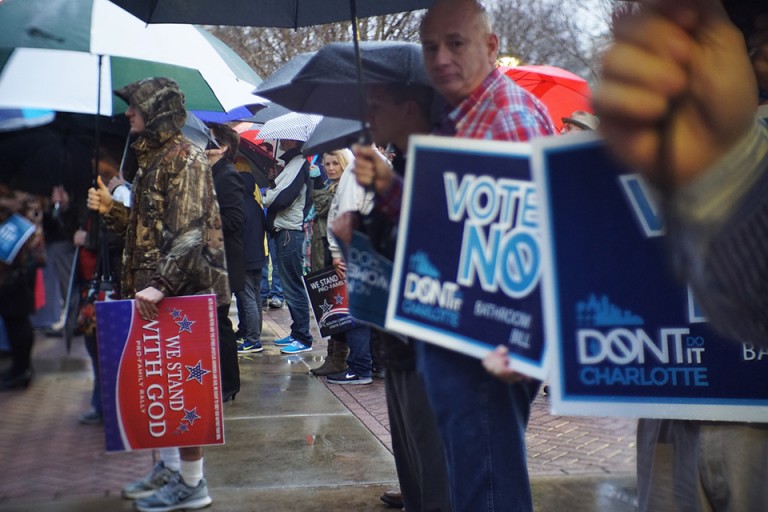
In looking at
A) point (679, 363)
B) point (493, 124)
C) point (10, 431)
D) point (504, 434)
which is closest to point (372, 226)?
Result: point (493, 124)

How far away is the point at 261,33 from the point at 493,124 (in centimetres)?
1892

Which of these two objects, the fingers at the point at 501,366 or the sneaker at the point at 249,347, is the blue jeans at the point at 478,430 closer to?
the fingers at the point at 501,366

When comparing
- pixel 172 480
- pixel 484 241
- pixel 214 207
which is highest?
pixel 214 207

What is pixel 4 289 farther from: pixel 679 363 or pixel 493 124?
pixel 679 363

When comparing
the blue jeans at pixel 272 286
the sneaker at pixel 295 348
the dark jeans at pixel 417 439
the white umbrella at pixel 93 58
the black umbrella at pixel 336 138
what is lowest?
the sneaker at pixel 295 348

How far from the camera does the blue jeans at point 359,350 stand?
788cm

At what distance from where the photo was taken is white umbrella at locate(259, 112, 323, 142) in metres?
8.28

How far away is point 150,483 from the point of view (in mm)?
4926

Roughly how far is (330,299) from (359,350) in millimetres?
812

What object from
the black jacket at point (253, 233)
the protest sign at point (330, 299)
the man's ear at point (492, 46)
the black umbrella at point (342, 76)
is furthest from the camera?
the black jacket at point (253, 233)

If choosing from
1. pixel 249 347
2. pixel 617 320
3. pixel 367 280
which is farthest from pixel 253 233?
pixel 617 320

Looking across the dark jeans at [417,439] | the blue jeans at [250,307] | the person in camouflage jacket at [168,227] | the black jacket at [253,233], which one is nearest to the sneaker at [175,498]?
the person in camouflage jacket at [168,227]

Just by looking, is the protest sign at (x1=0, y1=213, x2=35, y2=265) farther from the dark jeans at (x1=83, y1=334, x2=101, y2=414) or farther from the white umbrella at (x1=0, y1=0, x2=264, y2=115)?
the dark jeans at (x1=83, y1=334, x2=101, y2=414)

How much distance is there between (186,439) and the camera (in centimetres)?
448
